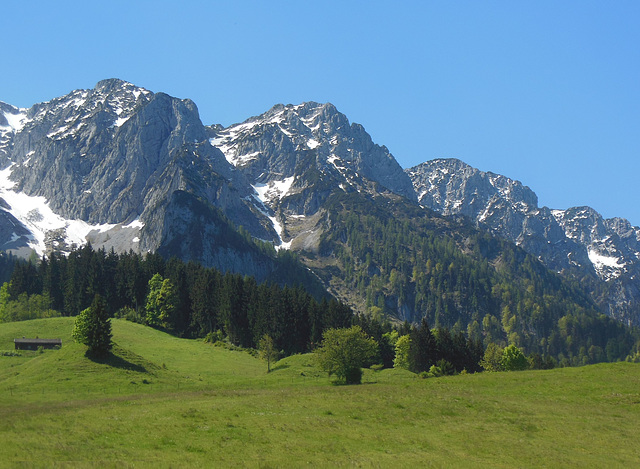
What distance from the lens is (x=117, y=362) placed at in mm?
80375

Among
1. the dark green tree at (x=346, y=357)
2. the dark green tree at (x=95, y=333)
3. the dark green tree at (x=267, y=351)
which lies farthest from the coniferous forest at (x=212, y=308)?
the dark green tree at (x=95, y=333)

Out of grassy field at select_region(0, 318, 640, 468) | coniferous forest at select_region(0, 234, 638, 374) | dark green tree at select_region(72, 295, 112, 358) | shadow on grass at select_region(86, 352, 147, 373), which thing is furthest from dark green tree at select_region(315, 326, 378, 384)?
coniferous forest at select_region(0, 234, 638, 374)

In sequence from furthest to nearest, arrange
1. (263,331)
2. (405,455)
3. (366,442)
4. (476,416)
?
(263,331) → (476,416) → (366,442) → (405,455)

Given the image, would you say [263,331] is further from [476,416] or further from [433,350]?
[476,416]

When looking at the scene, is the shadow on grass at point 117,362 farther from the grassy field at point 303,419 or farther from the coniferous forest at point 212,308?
the coniferous forest at point 212,308

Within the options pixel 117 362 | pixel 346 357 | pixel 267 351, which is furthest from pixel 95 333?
pixel 267 351

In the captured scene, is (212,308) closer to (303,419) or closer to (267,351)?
(267,351)

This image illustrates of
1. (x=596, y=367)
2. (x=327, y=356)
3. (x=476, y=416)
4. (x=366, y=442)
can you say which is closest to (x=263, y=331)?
(x=327, y=356)

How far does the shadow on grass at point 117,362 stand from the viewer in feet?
259

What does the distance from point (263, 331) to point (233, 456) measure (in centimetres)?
9890

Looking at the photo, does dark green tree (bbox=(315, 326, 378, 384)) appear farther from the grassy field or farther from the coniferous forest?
the coniferous forest

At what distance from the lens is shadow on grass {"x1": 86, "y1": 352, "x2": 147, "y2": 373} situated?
79.0m

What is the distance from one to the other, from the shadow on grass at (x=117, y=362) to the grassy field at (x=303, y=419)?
38 centimetres

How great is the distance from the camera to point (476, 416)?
5200 cm
